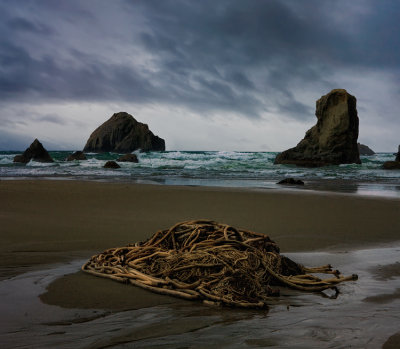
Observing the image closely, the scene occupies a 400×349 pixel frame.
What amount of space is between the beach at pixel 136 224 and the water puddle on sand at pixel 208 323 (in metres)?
0.13

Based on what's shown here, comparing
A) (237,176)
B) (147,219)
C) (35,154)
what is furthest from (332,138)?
(147,219)

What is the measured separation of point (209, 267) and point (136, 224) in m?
3.98

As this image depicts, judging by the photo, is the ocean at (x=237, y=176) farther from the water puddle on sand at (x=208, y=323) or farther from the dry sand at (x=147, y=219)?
the water puddle on sand at (x=208, y=323)

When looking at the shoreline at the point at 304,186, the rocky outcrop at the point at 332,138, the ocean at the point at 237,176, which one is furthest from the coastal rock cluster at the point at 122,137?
the shoreline at the point at 304,186

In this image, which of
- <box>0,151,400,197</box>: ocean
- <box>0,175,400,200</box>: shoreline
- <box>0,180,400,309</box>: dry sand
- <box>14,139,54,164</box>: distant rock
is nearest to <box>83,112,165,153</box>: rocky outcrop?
<box>14,139,54,164</box>: distant rock

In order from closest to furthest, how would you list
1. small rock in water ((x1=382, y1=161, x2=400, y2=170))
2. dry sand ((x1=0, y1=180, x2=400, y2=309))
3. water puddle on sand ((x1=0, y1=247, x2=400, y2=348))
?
water puddle on sand ((x1=0, y1=247, x2=400, y2=348)) < dry sand ((x1=0, y1=180, x2=400, y2=309)) < small rock in water ((x1=382, y1=161, x2=400, y2=170))

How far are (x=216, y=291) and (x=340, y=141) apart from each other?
37852mm

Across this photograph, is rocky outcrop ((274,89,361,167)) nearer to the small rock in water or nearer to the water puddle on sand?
the small rock in water

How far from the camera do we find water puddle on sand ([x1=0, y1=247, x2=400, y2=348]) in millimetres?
2332

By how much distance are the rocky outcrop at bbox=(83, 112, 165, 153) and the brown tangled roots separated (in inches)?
3040

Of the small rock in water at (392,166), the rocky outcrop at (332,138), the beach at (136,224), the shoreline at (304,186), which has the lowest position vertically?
the beach at (136,224)

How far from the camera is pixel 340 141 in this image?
126 feet

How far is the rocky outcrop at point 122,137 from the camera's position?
8125 cm

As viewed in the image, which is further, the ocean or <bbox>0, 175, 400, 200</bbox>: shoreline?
the ocean
